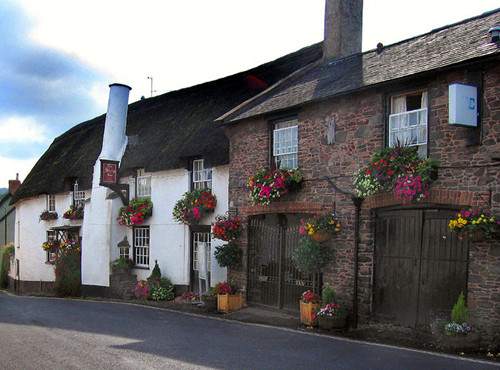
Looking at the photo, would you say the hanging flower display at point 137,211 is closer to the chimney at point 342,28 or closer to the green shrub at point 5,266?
the chimney at point 342,28

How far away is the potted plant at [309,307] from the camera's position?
36.9ft

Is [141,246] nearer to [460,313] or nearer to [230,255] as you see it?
[230,255]

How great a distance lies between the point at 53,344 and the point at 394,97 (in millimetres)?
8616

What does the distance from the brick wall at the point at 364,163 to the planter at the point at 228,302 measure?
2.09 feet

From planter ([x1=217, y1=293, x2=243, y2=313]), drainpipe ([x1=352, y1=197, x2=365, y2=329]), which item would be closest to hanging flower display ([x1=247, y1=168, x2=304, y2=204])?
drainpipe ([x1=352, y1=197, x2=365, y2=329])

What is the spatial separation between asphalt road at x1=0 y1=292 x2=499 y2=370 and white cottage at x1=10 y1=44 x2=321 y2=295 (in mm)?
4211

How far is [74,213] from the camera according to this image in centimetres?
2289

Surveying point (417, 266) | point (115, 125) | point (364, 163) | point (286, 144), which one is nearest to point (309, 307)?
point (417, 266)

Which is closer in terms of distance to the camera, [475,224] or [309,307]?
[475,224]

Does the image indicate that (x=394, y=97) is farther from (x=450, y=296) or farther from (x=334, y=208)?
(x=450, y=296)

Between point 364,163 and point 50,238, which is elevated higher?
point 364,163

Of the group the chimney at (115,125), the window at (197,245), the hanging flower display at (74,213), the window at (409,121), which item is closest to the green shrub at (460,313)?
the window at (409,121)

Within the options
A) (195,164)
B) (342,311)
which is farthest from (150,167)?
(342,311)

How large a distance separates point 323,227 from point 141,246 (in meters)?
10.2
